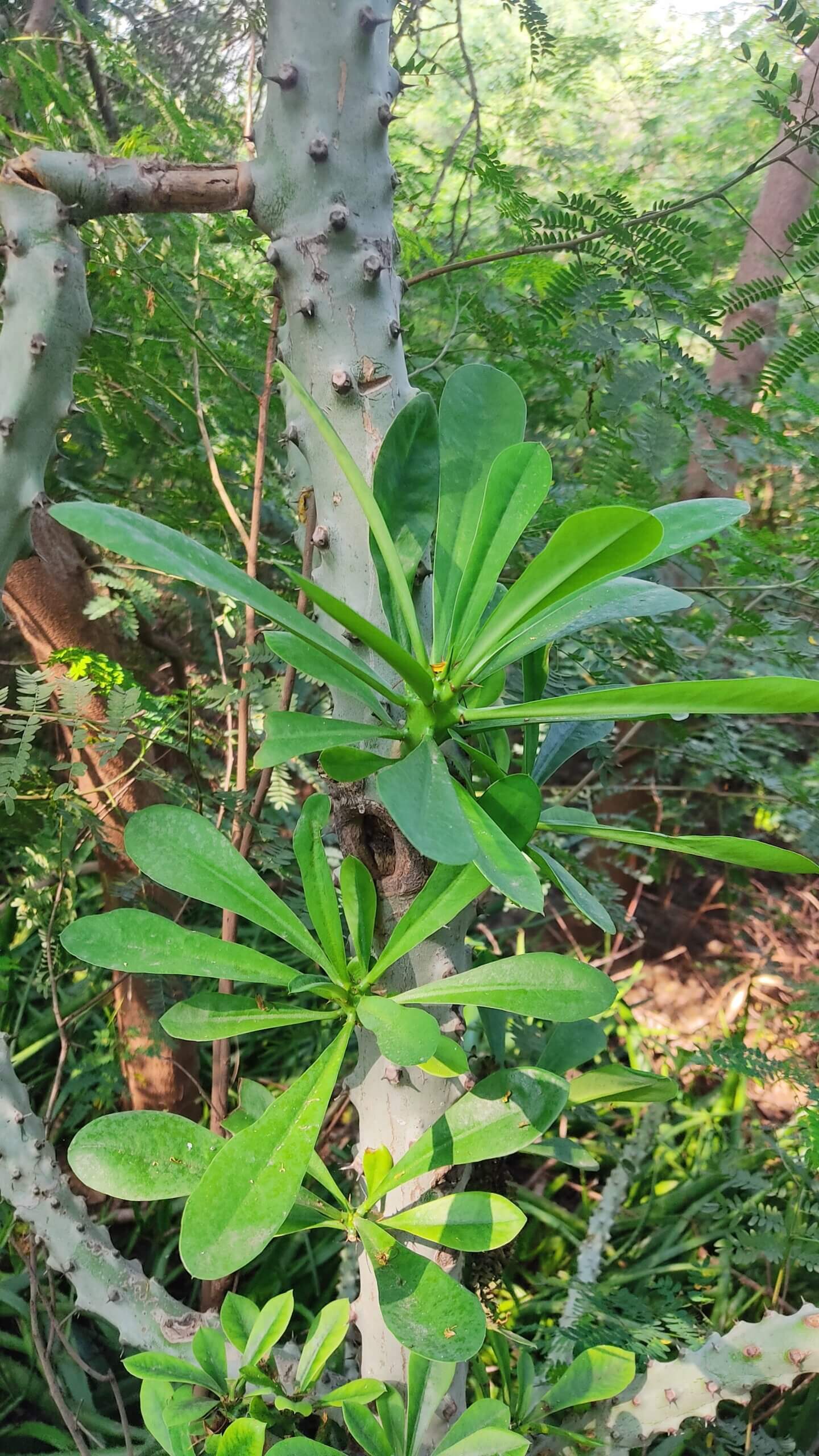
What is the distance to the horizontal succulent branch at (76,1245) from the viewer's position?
575 mm

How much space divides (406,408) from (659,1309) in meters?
1.01

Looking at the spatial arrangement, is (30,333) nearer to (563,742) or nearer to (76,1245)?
(563,742)

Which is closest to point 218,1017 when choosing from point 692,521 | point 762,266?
point 692,521

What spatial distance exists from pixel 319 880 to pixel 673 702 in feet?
0.78

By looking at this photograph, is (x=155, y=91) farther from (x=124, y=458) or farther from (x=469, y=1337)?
(x=469, y=1337)

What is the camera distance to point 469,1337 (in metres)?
0.39

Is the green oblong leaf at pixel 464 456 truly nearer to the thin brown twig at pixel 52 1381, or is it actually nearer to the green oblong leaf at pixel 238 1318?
the green oblong leaf at pixel 238 1318

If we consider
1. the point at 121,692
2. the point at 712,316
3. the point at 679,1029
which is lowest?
the point at 679,1029

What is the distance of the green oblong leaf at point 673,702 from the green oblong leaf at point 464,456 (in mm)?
80

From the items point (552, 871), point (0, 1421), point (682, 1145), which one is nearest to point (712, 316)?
point (552, 871)

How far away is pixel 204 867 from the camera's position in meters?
0.46

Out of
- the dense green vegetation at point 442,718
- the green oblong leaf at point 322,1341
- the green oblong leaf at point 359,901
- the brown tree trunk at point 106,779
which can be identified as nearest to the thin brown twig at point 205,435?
the dense green vegetation at point 442,718

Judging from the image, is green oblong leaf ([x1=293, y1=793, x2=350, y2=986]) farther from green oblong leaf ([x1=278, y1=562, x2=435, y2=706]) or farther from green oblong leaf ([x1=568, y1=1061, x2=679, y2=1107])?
green oblong leaf ([x1=568, y1=1061, x2=679, y2=1107])

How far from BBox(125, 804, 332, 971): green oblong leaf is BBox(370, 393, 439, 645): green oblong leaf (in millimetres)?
167
